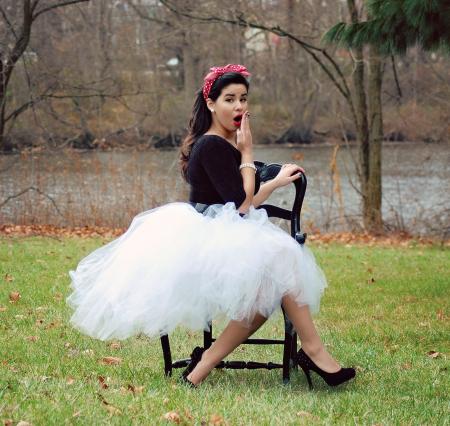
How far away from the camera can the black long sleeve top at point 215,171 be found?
4176 mm

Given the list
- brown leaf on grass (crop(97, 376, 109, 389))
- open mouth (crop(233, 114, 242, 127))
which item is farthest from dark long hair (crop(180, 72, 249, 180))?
brown leaf on grass (crop(97, 376, 109, 389))

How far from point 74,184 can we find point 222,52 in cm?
943

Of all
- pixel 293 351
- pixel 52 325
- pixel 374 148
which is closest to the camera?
pixel 293 351

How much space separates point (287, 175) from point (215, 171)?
1.44 feet

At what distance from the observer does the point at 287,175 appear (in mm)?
4391

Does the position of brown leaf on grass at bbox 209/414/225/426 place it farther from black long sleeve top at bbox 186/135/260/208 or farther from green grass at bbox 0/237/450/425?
black long sleeve top at bbox 186/135/260/208

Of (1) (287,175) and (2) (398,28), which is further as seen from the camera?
(2) (398,28)

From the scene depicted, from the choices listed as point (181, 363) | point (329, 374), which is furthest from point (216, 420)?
point (181, 363)

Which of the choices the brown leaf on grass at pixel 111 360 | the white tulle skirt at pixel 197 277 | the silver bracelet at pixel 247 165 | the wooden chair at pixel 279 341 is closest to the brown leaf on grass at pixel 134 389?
the white tulle skirt at pixel 197 277

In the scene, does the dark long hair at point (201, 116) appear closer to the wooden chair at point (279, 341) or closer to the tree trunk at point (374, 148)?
the wooden chair at point (279, 341)

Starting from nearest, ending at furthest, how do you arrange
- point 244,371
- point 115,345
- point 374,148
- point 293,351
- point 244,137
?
point 244,137, point 293,351, point 244,371, point 115,345, point 374,148

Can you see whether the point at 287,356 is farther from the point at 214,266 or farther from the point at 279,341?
the point at 214,266

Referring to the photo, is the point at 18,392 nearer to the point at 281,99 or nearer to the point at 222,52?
the point at 222,52

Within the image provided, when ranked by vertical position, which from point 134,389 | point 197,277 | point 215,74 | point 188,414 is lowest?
point 134,389
